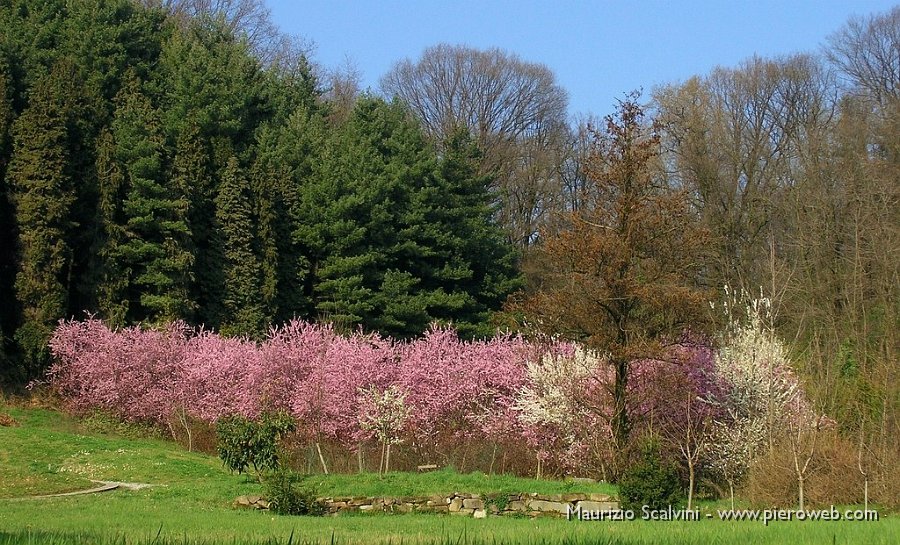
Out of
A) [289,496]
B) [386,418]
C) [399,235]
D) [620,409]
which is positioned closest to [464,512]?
[289,496]

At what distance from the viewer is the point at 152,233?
39312 mm

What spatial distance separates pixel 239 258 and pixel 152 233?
A: 3747mm

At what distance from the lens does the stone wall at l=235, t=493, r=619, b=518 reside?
1742cm

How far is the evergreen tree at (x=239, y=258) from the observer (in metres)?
40.7

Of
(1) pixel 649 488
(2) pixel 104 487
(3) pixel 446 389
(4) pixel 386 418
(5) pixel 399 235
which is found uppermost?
(5) pixel 399 235

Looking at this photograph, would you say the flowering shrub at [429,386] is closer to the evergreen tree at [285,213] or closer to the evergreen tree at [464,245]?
the evergreen tree at [285,213]

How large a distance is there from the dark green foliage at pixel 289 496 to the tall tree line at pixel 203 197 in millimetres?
21276

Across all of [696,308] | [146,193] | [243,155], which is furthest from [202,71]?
[696,308]

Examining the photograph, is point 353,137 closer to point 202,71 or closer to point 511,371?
point 202,71

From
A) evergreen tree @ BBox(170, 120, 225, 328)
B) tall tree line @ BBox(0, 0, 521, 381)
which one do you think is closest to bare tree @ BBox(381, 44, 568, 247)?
tall tree line @ BBox(0, 0, 521, 381)

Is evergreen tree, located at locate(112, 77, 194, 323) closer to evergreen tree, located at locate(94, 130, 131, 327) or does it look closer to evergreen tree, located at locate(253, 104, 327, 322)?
evergreen tree, located at locate(94, 130, 131, 327)

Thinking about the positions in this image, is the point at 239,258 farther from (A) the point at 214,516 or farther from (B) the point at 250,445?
(A) the point at 214,516

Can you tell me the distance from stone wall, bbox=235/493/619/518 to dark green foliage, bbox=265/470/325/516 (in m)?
0.47

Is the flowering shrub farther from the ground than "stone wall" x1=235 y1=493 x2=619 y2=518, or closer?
farther from the ground
